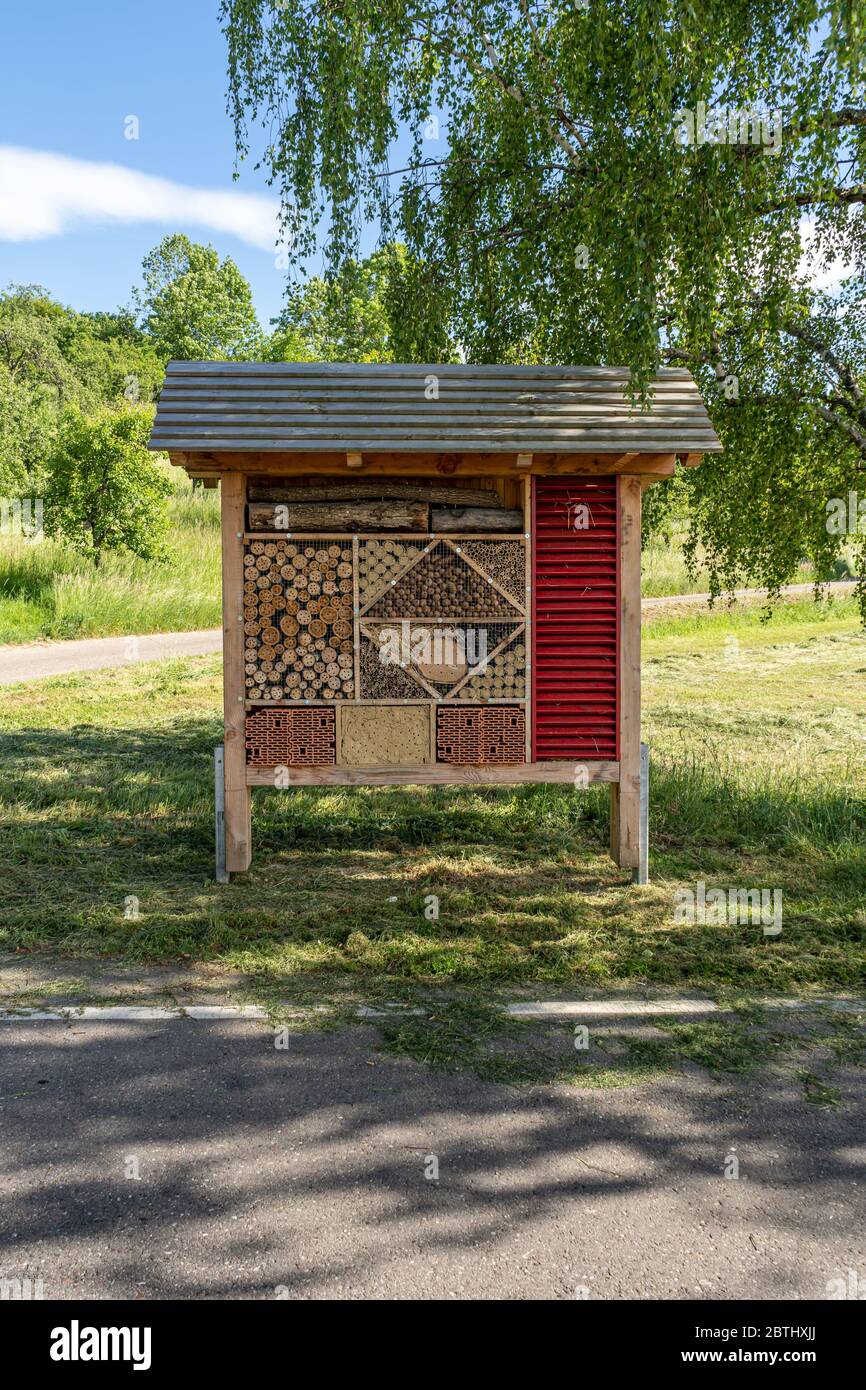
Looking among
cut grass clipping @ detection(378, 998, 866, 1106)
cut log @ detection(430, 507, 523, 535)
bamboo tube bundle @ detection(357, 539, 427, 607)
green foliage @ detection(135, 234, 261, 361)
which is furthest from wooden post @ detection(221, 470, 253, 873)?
green foliage @ detection(135, 234, 261, 361)

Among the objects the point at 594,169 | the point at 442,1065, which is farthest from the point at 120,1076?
the point at 594,169

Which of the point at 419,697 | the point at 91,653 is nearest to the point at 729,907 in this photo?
the point at 419,697

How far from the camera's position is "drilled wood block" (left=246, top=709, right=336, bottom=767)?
7430 millimetres

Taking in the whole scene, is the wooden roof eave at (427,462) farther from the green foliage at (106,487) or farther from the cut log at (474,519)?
the green foliage at (106,487)

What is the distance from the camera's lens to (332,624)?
737 centimetres

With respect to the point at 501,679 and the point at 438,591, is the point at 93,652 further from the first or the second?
the point at 501,679

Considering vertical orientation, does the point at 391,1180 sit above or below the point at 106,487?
below

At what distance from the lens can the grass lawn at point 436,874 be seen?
5.94 m

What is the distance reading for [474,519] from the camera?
7.42 metres

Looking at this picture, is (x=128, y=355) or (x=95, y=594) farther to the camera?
(x=128, y=355)

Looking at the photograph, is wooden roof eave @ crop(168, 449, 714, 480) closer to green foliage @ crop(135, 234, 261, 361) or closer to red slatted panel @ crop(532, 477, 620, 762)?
red slatted panel @ crop(532, 477, 620, 762)

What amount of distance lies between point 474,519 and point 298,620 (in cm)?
140

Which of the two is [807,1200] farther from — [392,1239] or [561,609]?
[561,609]

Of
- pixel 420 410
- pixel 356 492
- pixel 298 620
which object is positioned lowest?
pixel 298 620
